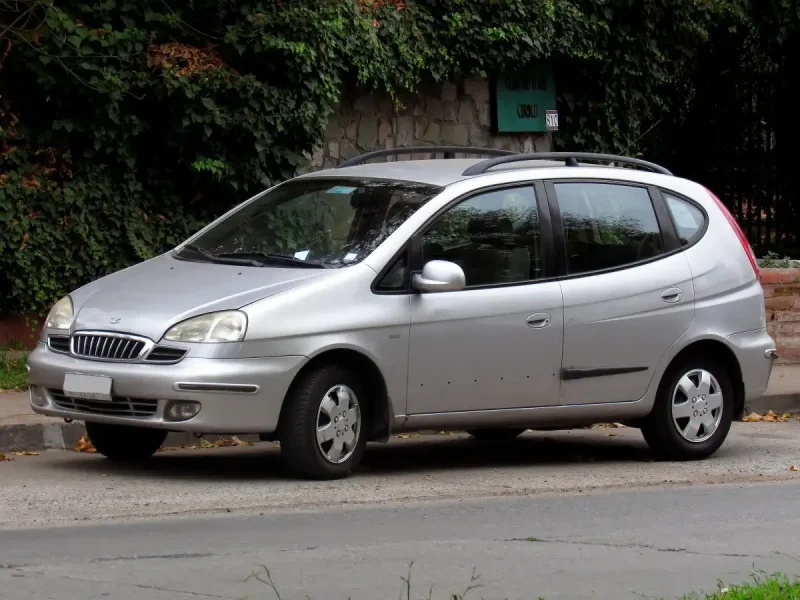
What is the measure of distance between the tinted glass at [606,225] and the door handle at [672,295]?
25 centimetres

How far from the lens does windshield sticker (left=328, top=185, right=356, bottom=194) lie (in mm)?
9344

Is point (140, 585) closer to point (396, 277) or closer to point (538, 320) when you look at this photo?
point (396, 277)

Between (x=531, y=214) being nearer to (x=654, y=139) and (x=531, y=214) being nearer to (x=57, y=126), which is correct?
(x=57, y=126)

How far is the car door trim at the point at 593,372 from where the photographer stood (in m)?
9.25

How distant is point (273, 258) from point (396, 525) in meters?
2.07

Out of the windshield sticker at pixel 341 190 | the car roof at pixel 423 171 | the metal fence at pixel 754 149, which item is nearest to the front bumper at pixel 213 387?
the windshield sticker at pixel 341 190

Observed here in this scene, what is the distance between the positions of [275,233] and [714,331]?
2819 millimetres

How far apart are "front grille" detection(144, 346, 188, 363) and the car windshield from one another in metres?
0.92

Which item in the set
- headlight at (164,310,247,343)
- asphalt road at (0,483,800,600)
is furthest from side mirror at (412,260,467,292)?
asphalt road at (0,483,800,600)

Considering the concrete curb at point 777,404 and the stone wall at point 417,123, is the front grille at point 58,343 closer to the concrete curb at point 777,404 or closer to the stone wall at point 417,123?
the concrete curb at point 777,404

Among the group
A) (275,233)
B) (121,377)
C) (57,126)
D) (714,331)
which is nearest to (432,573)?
(121,377)

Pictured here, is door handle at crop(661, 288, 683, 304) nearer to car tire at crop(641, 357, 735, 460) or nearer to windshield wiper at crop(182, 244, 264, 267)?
car tire at crop(641, 357, 735, 460)

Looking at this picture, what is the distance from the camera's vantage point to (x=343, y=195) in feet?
30.7

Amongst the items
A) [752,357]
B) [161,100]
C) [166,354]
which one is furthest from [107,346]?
[161,100]
